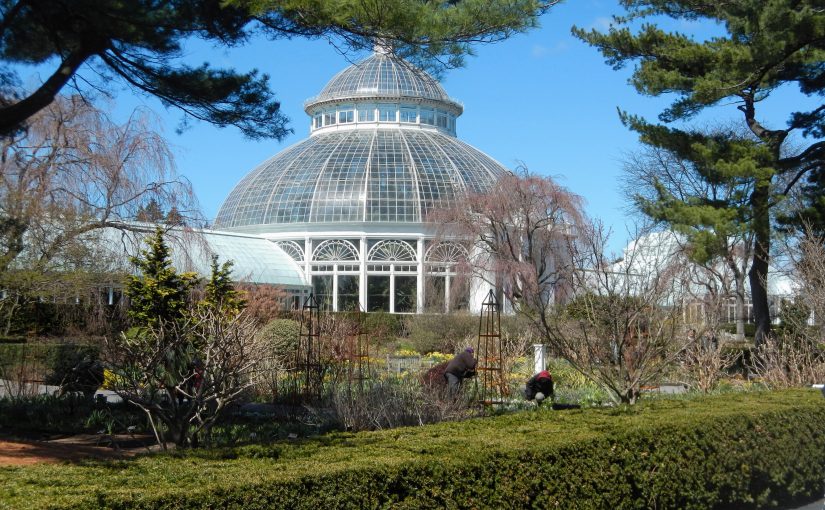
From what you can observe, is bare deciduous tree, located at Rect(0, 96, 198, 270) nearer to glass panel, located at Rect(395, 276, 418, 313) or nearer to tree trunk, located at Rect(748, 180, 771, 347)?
tree trunk, located at Rect(748, 180, 771, 347)

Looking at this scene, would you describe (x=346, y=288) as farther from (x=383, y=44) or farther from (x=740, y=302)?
(x=383, y=44)

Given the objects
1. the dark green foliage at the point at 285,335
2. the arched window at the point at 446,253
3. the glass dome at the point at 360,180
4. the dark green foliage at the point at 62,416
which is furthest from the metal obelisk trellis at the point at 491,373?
the glass dome at the point at 360,180

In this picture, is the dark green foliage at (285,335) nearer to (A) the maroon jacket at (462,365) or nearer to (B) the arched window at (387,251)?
(A) the maroon jacket at (462,365)

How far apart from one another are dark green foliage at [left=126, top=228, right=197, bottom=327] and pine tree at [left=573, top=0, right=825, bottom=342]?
978cm

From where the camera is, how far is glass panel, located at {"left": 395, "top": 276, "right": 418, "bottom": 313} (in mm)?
41906

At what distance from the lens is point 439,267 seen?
35000 mm

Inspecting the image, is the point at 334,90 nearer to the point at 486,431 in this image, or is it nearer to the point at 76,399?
the point at 76,399

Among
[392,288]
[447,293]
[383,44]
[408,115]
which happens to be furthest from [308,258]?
[383,44]

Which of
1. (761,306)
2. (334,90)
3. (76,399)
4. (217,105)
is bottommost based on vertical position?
(76,399)

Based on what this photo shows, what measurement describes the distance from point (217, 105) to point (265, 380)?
6690 millimetres

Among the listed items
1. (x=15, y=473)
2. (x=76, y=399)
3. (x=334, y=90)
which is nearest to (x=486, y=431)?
(x=15, y=473)

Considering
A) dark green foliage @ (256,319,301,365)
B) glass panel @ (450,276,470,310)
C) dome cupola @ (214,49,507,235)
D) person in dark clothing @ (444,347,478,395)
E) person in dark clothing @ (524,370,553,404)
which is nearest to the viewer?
person in dark clothing @ (444,347,478,395)

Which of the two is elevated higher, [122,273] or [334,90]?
[334,90]

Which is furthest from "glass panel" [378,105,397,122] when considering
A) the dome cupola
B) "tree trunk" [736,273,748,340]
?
"tree trunk" [736,273,748,340]
